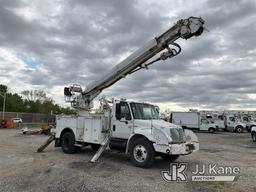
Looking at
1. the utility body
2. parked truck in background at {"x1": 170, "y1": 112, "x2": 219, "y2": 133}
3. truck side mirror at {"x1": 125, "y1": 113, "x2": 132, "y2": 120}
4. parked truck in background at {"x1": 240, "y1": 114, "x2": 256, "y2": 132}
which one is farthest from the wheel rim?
parked truck in background at {"x1": 240, "y1": 114, "x2": 256, "y2": 132}

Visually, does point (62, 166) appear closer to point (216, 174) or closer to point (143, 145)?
point (143, 145)

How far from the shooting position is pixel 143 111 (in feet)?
38.5

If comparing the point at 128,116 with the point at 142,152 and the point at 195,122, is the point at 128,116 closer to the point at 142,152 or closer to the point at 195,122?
the point at 142,152

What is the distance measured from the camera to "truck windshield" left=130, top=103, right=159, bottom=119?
11.5 meters

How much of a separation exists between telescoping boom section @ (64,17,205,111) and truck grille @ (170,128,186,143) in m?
3.12

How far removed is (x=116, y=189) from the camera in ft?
23.9

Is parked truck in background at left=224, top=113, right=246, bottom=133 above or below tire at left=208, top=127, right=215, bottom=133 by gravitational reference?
above

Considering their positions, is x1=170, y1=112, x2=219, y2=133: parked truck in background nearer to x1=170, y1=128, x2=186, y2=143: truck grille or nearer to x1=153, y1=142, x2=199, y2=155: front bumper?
x1=170, y1=128, x2=186, y2=143: truck grille

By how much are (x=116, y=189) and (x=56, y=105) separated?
73.7 metres

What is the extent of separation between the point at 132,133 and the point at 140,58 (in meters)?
3.26

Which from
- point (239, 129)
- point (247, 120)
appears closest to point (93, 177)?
point (239, 129)

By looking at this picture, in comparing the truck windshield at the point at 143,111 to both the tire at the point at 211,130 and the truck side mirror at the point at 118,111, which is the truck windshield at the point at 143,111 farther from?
the tire at the point at 211,130

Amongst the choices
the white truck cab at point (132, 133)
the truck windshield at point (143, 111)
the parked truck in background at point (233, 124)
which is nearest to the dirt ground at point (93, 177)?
the white truck cab at point (132, 133)

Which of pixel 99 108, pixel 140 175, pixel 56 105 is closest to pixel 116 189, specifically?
pixel 140 175
